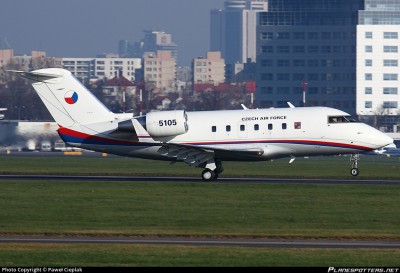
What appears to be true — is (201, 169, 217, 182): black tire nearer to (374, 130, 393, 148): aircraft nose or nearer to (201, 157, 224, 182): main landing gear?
(201, 157, 224, 182): main landing gear

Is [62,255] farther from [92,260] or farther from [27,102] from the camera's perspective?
[27,102]

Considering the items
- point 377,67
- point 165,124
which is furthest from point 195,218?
point 377,67

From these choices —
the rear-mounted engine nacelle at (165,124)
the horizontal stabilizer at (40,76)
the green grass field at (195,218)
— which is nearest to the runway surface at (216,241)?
the green grass field at (195,218)

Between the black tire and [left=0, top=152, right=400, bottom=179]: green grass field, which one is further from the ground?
the black tire

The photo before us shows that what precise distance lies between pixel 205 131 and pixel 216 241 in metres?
22.9

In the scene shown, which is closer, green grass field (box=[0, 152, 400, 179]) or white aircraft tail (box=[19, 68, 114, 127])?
white aircraft tail (box=[19, 68, 114, 127])

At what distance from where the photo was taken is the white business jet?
174 ft

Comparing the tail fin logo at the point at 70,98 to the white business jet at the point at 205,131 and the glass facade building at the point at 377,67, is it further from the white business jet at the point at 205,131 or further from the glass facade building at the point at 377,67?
the glass facade building at the point at 377,67

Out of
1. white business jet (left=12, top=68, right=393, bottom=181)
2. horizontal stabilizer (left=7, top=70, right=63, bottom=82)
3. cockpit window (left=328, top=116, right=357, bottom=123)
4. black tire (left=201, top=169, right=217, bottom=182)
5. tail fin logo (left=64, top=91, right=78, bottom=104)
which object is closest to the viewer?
white business jet (left=12, top=68, right=393, bottom=181)

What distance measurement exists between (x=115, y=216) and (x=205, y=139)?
16.8m

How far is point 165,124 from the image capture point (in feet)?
174

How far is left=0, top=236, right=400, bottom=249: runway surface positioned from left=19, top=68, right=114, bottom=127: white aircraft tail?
22.5 meters

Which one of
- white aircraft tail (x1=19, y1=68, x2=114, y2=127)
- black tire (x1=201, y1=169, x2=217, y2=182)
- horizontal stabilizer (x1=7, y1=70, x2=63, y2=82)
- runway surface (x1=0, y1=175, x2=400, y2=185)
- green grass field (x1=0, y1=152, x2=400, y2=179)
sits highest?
horizontal stabilizer (x1=7, y1=70, x2=63, y2=82)

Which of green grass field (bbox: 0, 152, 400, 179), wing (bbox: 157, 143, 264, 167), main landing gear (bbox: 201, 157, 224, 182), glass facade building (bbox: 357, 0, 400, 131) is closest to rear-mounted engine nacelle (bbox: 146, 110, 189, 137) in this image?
wing (bbox: 157, 143, 264, 167)
